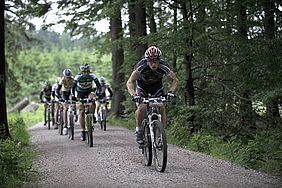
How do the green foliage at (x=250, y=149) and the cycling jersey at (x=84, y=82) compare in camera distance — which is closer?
the green foliage at (x=250, y=149)

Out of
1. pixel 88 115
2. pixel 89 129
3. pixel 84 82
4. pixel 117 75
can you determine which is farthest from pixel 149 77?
pixel 117 75

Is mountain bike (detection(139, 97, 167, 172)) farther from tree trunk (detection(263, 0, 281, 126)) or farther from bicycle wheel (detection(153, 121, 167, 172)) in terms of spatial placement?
tree trunk (detection(263, 0, 281, 126))

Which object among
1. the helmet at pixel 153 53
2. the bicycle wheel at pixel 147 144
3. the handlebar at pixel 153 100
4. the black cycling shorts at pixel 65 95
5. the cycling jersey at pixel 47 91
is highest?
the helmet at pixel 153 53

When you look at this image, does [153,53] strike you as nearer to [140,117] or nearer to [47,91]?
[140,117]

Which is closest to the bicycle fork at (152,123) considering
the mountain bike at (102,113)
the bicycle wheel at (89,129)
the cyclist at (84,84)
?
the bicycle wheel at (89,129)

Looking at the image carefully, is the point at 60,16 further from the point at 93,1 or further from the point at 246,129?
the point at 246,129

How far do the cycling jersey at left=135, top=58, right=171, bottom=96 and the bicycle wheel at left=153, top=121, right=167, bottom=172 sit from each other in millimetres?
999

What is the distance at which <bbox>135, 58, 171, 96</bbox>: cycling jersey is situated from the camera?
380 inches

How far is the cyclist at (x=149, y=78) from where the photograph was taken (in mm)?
9438

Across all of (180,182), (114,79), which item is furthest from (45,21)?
(180,182)

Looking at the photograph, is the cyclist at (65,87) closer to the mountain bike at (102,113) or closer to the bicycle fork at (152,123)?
the mountain bike at (102,113)

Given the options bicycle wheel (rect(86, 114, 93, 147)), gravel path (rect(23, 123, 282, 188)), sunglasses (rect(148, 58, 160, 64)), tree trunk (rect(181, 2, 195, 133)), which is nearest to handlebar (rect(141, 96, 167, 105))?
sunglasses (rect(148, 58, 160, 64))

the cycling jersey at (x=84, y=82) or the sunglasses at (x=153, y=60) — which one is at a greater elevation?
the sunglasses at (x=153, y=60)

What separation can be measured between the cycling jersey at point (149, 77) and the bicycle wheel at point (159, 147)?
1.00 m
